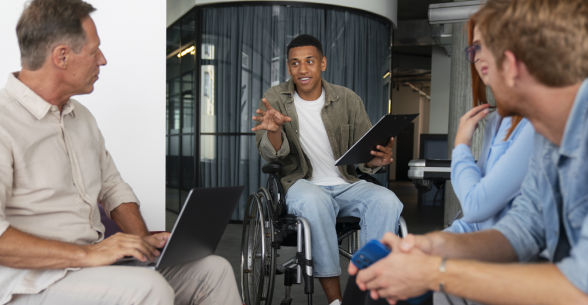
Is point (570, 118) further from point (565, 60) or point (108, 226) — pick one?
point (108, 226)

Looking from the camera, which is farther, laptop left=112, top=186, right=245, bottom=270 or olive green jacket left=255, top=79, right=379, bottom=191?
olive green jacket left=255, top=79, right=379, bottom=191

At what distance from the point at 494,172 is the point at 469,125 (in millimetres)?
229

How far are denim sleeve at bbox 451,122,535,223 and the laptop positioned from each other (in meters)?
0.65

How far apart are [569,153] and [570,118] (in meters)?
0.07

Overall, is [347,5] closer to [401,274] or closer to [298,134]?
[298,134]

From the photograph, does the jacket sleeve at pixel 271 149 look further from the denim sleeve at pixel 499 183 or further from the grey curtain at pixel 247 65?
the grey curtain at pixel 247 65

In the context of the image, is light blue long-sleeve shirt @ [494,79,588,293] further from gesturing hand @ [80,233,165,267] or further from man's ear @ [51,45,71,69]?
man's ear @ [51,45,71,69]

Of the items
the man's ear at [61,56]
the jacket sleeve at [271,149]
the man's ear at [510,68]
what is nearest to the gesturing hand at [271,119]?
the jacket sleeve at [271,149]

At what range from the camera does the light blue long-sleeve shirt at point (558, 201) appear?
79 centimetres

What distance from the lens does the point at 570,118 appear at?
822mm

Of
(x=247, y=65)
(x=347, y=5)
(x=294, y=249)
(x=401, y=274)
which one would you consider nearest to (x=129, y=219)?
(x=401, y=274)

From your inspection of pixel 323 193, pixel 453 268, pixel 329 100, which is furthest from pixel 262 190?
pixel 453 268

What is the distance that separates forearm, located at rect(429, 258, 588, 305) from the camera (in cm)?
79

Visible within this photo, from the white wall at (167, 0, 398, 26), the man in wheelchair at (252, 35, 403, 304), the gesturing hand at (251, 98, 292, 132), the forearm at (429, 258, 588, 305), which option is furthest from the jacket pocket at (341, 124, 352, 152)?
the white wall at (167, 0, 398, 26)
